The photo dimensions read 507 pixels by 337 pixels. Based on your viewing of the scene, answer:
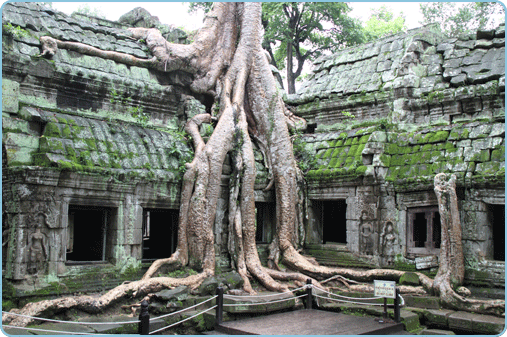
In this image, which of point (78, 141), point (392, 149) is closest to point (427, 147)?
point (392, 149)

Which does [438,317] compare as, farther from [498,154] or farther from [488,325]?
[498,154]

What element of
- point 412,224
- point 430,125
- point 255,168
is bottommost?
point 412,224

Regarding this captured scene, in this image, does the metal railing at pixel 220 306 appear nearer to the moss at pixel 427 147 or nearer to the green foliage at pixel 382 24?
the moss at pixel 427 147

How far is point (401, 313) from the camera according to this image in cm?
724

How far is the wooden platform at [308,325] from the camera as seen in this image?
20.6 ft

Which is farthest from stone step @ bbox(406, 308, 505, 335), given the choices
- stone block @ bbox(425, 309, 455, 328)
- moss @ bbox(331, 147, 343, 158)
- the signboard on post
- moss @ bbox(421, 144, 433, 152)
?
moss @ bbox(331, 147, 343, 158)

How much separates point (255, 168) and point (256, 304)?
2834mm

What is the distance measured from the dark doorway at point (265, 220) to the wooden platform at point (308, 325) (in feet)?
9.65

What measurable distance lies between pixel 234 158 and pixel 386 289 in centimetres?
374

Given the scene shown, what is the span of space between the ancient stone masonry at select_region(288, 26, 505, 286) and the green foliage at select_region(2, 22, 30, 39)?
19.1 feet

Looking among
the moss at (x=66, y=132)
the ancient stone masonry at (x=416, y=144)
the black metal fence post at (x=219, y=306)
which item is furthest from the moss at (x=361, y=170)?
the moss at (x=66, y=132)

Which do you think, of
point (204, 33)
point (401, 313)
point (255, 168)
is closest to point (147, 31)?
point (204, 33)

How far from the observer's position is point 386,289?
6.74 m

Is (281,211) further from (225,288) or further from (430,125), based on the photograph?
(430,125)
